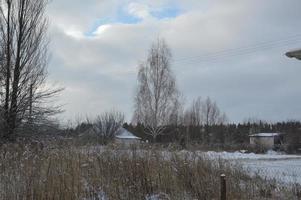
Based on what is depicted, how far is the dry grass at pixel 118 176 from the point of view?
8.55m

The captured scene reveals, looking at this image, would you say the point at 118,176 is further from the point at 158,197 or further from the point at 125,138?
the point at 125,138

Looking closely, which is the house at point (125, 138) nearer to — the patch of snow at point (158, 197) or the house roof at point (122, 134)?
the house roof at point (122, 134)

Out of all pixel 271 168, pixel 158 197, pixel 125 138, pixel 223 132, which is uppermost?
pixel 223 132

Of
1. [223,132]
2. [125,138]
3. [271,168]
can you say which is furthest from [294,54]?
[223,132]

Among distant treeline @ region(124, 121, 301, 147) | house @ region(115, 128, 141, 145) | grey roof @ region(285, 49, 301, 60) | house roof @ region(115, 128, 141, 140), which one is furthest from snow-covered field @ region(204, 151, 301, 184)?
distant treeline @ region(124, 121, 301, 147)

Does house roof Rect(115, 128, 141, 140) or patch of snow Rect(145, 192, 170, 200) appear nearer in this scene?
patch of snow Rect(145, 192, 170, 200)

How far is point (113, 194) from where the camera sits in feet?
29.3

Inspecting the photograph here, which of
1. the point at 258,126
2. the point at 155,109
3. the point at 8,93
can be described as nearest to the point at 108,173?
the point at 8,93

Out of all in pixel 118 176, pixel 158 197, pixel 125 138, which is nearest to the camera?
pixel 158 197

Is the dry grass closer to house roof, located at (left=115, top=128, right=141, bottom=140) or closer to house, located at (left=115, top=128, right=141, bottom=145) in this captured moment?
house, located at (left=115, top=128, right=141, bottom=145)

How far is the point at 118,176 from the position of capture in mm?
9617

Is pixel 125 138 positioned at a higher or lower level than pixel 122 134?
lower

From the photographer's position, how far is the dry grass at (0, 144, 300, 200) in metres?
8.55

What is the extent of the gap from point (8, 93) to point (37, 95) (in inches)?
50.4
